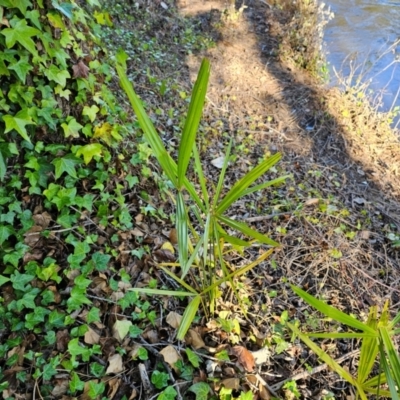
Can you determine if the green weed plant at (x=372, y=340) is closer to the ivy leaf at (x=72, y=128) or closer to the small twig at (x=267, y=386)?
the small twig at (x=267, y=386)

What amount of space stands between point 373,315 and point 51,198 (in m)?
1.47

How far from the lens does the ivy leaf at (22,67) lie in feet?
4.98

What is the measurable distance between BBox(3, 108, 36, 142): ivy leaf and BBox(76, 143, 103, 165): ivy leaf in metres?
0.28

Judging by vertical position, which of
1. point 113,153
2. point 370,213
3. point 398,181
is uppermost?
point 398,181

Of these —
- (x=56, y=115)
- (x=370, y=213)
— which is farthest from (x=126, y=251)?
(x=370, y=213)

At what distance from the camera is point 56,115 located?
5.92 feet

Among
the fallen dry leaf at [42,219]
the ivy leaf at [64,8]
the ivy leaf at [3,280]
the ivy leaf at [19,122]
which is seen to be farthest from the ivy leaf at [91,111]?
the ivy leaf at [3,280]

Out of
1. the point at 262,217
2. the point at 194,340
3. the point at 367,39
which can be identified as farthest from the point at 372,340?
the point at 367,39

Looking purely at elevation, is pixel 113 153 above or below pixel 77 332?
above

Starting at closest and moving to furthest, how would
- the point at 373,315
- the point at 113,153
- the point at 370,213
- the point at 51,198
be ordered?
the point at 373,315
the point at 51,198
the point at 113,153
the point at 370,213

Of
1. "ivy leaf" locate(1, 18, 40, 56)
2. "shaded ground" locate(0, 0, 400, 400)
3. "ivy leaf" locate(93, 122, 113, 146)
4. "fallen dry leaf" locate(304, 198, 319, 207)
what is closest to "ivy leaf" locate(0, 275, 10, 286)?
"shaded ground" locate(0, 0, 400, 400)

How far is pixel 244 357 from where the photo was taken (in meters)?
1.61

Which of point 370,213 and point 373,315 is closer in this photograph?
point 373,315

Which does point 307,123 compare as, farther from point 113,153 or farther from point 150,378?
point 150,378
